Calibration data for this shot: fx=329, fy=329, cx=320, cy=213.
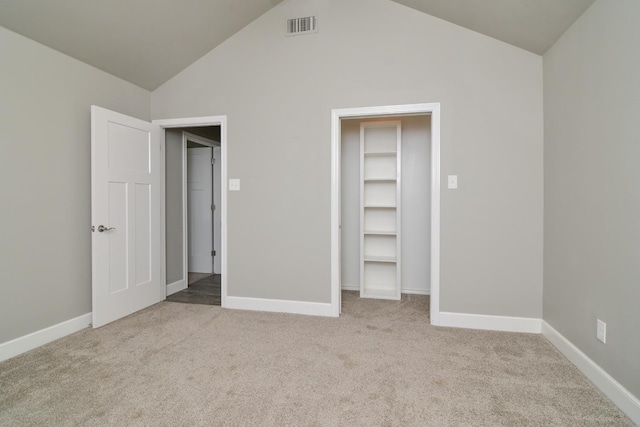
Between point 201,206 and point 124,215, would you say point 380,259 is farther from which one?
point 201,206

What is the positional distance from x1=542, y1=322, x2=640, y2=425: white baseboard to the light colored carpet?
1.8 inches

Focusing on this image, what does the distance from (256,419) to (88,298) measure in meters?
2.29

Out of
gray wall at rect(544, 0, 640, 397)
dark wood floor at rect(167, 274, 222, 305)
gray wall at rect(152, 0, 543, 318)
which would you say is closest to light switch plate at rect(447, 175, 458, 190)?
gray wall at rect(152, 0, 543, 318)

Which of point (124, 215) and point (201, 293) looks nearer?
point (124, 215)

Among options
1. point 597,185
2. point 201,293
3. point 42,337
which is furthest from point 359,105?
point 42,337

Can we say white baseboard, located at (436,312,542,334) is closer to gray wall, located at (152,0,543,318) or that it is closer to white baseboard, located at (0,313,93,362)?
gray wall, located at (152,0,543,318)

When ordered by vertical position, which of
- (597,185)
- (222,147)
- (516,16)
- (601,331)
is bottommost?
(601,331)

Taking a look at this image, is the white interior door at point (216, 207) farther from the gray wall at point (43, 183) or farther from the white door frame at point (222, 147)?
the gray wall at point (43, 183)

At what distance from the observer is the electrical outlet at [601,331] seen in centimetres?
197

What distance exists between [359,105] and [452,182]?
1.16 m

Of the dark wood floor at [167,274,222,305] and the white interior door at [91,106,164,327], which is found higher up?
the white interior door at [91,106,164,327]

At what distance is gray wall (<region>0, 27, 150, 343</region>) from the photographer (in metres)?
2.43

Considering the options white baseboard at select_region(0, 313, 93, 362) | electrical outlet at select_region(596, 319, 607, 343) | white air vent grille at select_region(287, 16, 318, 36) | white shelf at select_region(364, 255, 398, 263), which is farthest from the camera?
white shelf at select_region(364, 255, 398, 263)

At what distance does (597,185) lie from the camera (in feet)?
6.68
